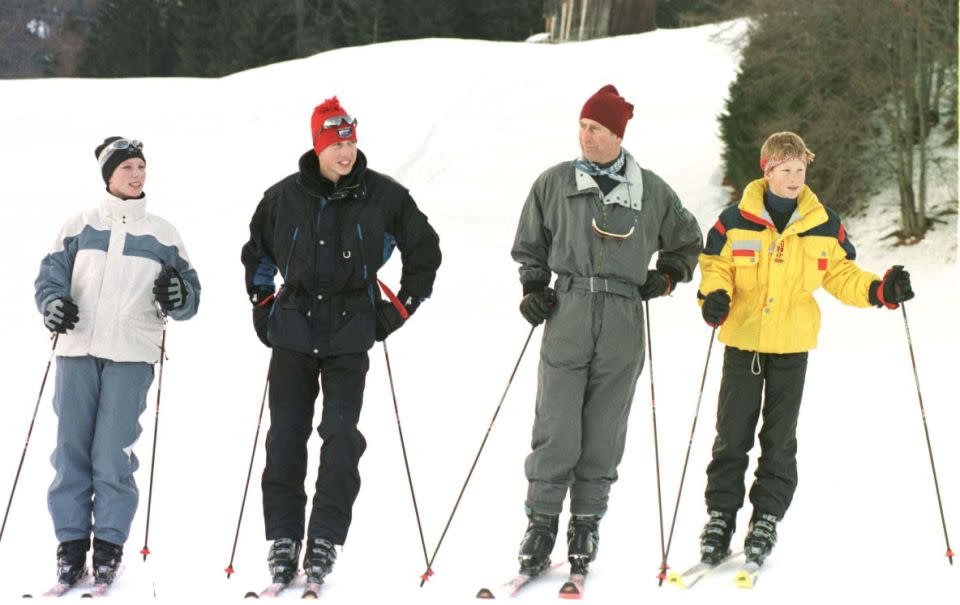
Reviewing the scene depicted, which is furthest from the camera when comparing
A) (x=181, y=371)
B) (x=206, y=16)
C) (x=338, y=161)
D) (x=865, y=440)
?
(x=206, y=16)

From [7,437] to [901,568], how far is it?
4.91 meters

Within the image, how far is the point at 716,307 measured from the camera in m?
5.52

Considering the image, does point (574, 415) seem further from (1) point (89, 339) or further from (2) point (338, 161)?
(1) point (89, 339)

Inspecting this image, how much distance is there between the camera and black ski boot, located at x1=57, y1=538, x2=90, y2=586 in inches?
208

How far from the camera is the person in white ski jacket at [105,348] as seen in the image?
5.36 meters

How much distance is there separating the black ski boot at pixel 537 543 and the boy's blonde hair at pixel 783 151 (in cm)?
155

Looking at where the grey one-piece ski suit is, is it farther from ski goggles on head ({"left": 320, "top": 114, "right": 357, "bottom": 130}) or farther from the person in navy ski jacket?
ski goggles on head ({"left": 320, "top": 114, "right": 357, "bottom": 130})

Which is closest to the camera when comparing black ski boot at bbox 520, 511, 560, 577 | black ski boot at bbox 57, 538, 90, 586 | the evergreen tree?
black ski boot at bbox 57, 538, 90, 586

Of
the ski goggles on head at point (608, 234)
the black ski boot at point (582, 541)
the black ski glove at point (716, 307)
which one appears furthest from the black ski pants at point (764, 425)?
the ski goggles on head at point (608, 234)

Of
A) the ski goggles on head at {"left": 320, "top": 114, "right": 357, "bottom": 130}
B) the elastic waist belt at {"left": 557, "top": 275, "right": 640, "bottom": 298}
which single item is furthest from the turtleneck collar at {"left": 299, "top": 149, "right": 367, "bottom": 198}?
the elastic waist belt at {"left": 557, "top": 275, "right": 640, "bottom": 298}

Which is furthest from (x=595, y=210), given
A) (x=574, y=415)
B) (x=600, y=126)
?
(x=574, y=415)

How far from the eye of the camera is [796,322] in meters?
5.64

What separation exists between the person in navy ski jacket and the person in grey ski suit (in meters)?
0.58

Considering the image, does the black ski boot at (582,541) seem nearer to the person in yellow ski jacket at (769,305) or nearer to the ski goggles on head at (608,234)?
the person in yellow ski jacket at (769,305)
